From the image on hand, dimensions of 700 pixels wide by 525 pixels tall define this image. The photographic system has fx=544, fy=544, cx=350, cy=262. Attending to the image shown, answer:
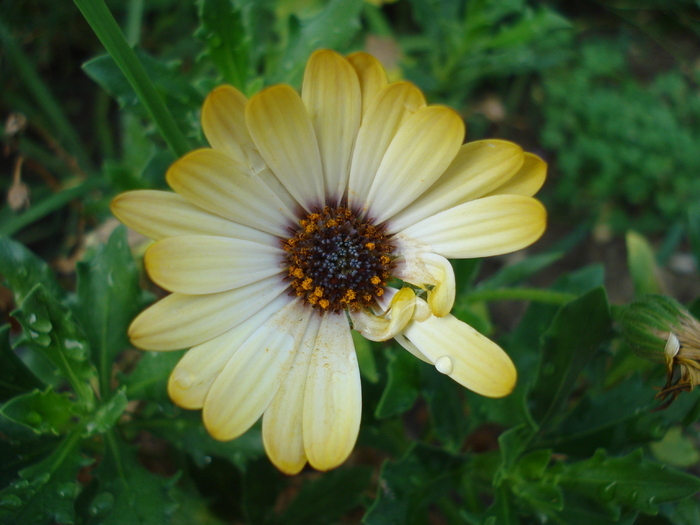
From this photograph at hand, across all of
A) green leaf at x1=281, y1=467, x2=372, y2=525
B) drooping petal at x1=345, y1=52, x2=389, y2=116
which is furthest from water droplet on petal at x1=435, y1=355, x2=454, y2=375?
green leaf at x1=281, y1=467, x2=372, y2=525

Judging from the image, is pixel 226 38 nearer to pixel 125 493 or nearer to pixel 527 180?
pixel 527 180

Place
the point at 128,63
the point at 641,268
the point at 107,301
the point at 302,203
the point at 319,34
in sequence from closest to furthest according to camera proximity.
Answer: the point at 128,63, the point at 302,203, the point at 107,301, the point at 319,34, the point at 641,268

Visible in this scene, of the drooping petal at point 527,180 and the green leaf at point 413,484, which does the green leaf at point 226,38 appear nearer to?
the drooping petal at point 527,180

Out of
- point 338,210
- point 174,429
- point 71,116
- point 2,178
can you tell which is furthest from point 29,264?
point 71,116

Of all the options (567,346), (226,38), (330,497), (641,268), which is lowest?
(330,497)

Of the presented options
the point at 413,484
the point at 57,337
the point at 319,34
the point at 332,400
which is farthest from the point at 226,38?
the point at 413,484

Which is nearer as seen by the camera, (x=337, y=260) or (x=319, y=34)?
(x=337, y=260)

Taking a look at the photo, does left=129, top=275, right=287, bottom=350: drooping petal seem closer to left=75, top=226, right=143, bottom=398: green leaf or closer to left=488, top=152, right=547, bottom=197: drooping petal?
left=75, top=226, right=143, bottom=398: green leaf
